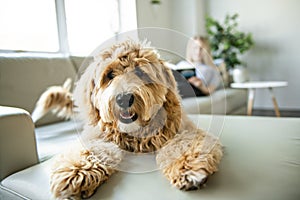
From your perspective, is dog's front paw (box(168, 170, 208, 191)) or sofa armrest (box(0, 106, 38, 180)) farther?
sofa armrest (box(0, 106, 38, 180))

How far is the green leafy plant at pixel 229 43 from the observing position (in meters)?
3.61

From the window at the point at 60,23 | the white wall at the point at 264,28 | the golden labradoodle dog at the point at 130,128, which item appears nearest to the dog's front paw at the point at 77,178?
the golden labradoodle dog at the point at 130,128

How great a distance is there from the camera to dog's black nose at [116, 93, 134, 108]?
0.66 metres

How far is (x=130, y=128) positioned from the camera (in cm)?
73

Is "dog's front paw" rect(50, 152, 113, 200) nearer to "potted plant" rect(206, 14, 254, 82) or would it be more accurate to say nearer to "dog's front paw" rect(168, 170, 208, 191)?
"dog's front paw" rect(168, 170, 208, 191)

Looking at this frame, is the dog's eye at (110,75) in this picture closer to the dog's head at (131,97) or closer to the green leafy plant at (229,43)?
the dog's head at (131,97)

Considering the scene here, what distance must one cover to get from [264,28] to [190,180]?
12.5 feet

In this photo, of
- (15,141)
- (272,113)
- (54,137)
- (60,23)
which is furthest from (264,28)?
(15,141)

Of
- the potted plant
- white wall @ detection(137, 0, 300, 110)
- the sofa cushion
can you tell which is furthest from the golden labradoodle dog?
the potted plant

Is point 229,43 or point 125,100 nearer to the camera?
point 125,100

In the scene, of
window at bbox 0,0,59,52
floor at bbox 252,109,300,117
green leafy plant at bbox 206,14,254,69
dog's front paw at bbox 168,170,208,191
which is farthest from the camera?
green leafy plant at bbox 206,14,254,69

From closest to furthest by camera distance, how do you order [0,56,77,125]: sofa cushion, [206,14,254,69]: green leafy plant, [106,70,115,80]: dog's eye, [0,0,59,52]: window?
[106,70,115,80]: dog's eye, [0,56,77,125]: sofa cushion, [0,0,59,52]: window, [206,14,254,69]: green leafy plant

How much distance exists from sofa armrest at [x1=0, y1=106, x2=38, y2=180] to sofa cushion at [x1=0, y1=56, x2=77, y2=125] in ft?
2.09

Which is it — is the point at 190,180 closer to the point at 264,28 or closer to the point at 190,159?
the point at 190,159
